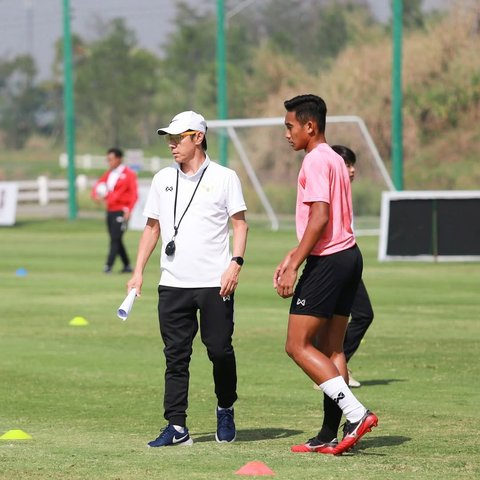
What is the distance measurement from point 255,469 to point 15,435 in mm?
2267

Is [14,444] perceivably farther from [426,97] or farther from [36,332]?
[426,97]

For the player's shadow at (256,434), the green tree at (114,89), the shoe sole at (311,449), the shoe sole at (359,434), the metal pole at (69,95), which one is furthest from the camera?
the green tree at (114,89)

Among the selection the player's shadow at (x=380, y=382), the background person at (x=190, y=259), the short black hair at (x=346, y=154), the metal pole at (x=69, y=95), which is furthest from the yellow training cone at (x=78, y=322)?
the metal pole at (x=69, y=95)

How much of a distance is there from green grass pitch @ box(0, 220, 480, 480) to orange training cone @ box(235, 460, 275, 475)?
8cm

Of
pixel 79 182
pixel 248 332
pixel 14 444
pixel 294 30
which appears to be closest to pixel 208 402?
pixel 14 444

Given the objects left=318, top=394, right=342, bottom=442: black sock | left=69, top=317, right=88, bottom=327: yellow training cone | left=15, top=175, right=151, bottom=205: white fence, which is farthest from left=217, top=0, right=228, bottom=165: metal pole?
left=318, top=394, right=342, bottom=442: black sock

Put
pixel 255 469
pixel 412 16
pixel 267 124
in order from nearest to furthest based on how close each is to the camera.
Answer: pixel 255 469, pixel 267 124, pixel 412 16

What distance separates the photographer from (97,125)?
321 feet

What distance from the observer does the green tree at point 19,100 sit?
108m

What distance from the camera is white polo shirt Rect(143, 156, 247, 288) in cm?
892

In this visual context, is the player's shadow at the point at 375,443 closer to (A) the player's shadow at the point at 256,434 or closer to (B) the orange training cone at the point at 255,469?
(A) the player's shadow at the point at 256,434

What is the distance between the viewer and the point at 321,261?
8.35 meters

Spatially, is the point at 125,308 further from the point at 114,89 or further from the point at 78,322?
the point at 114,89

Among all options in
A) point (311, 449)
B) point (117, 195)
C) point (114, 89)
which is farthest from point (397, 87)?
point (114, 89)
